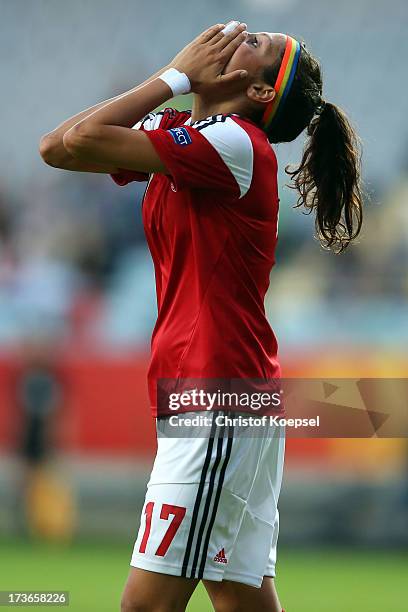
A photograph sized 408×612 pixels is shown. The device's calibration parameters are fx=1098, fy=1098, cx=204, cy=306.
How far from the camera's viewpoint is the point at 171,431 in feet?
10.1

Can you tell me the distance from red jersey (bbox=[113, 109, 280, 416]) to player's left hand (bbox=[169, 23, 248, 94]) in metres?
0.12

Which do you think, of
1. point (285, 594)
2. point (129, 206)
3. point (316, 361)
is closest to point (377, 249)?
point (316, 361)

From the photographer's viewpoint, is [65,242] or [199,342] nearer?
[199,342]

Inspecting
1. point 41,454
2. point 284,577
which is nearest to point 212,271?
point 284,577

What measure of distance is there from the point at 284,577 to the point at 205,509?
153 inches

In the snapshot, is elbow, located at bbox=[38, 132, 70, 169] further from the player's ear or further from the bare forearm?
the player's ear

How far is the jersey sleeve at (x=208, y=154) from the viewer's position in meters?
2.97

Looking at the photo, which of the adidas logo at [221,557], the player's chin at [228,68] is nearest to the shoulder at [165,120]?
the player's chin at [228,68]

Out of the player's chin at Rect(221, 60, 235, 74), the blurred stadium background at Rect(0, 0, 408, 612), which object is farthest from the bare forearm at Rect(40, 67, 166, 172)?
the blurred stadium background at Rect(0, 0, 408, 612)

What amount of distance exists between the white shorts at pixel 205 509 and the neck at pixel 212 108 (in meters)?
0.91

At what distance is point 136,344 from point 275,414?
204 inches

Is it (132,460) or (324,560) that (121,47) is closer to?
(132,460)

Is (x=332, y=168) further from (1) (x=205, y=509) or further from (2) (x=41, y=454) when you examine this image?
(2) (x=41, y=454)

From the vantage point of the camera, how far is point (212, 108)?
10.7ft
